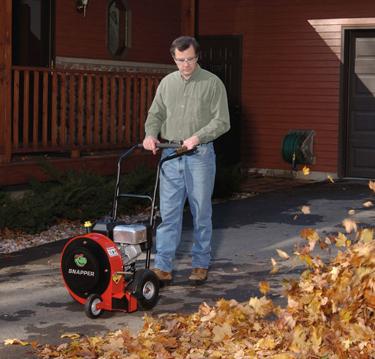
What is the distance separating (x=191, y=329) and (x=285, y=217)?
541cm

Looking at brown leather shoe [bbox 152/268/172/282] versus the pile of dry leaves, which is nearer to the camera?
the pile of dry leaves

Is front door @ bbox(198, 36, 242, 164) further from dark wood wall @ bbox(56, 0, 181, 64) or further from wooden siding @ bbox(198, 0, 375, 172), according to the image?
dark wood wall @ bbox(56, 0, 181, 64)

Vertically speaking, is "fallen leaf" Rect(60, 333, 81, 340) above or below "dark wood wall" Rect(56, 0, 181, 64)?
below

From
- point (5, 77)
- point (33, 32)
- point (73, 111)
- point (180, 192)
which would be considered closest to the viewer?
point (180, 192)

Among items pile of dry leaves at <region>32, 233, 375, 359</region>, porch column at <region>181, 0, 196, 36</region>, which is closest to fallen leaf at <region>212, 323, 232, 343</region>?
pile of dry leaves at <region>32, 233, 375, 359</region>

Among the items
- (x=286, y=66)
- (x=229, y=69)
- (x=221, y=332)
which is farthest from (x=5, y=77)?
(x=229, y=69)

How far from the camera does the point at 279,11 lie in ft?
53.2

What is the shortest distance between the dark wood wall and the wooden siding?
129 cm

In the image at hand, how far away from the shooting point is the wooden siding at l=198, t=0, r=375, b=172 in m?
15.7

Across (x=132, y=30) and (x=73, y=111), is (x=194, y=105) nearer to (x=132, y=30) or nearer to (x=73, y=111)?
(x=73, y=111)

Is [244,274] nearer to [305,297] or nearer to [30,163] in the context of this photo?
[305,297]

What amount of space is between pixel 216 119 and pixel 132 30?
820cm

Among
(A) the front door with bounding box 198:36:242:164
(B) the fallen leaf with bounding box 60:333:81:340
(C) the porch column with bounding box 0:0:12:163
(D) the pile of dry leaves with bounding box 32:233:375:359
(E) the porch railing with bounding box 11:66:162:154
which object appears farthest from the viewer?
(A) the front door with bounding box 198:36:242:164

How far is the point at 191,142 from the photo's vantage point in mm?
7059
